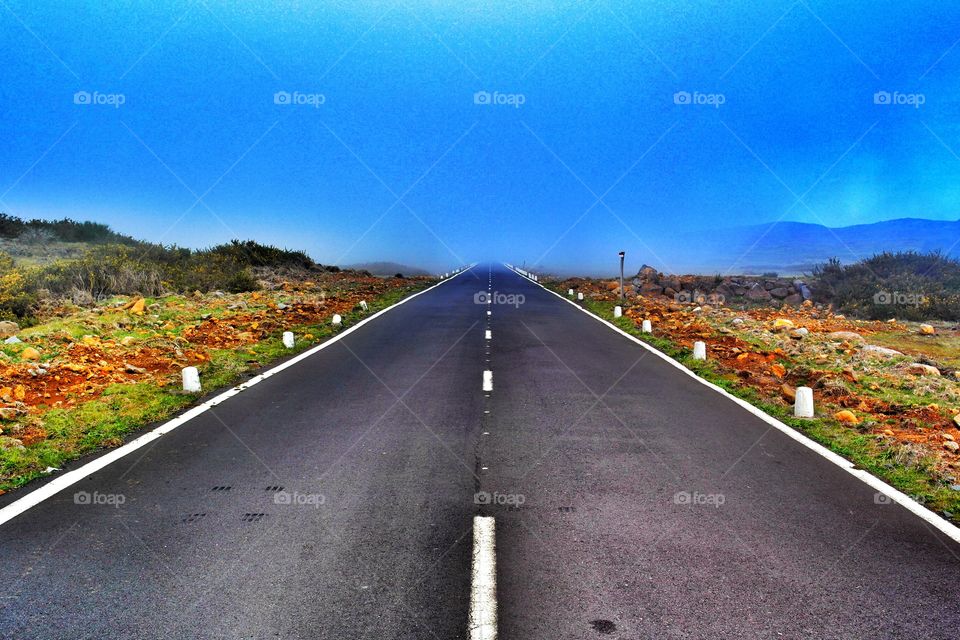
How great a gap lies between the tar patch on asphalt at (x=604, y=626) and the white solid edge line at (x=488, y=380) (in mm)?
6417

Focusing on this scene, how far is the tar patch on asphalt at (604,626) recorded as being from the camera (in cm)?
333

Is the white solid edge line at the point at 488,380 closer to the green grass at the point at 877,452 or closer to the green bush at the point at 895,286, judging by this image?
the green grass at the point at 877,452

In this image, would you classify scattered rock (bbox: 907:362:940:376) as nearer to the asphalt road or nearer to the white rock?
the white rock

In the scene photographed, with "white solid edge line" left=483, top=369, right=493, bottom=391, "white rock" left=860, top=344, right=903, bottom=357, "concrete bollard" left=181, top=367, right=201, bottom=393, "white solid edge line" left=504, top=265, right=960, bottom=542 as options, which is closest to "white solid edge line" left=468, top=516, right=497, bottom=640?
"white solid edge line" left=504, top=265, right=960, bottom=542

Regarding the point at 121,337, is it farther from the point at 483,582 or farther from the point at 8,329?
the point at 483,582

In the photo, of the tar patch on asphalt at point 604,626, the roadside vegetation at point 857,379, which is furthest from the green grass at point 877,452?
the tar patch on asphalt at point 604,626

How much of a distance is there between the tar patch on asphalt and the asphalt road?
0.01 metres

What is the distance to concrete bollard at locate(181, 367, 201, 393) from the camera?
9.21 m

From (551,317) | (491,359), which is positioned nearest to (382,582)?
(491,359)

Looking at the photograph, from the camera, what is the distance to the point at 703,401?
9.12 metres

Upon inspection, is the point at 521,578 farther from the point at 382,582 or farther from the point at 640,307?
the point at 640,307

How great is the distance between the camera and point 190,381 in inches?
363

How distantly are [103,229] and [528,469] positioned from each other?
46.3 meters

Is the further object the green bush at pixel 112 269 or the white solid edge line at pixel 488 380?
the green bush at pixel 112 269
